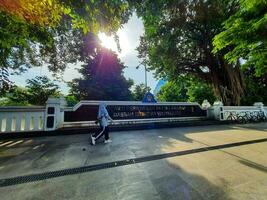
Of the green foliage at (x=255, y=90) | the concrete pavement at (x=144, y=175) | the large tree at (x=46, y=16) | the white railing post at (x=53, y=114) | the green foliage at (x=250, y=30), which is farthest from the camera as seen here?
the green foliage at (x=255, y=90)

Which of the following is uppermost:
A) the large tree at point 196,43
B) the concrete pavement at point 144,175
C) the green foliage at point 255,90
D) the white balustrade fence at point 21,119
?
the large tree at point 196,43

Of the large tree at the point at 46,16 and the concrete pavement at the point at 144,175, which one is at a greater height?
the large tree at the point at 46,16

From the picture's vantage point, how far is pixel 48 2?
14.9ft

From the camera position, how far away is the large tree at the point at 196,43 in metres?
14.2

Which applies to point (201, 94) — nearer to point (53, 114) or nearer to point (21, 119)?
point (53, 114)

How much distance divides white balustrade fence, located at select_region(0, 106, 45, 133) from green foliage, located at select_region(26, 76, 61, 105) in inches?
369

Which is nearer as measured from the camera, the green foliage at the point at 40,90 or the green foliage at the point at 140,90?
the green foliage at the point at 40,90

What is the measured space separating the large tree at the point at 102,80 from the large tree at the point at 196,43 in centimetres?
639

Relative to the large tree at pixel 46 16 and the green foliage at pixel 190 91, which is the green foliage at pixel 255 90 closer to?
the green foliage at pixel 190 91

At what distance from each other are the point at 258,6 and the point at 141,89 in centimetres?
2400

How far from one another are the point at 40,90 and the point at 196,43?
15.3m

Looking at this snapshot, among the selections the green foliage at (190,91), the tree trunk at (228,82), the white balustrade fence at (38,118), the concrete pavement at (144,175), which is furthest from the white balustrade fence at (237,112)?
the concrete pavement at (144,175)

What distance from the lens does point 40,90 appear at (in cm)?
1644

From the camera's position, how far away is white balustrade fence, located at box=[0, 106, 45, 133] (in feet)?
23.5
